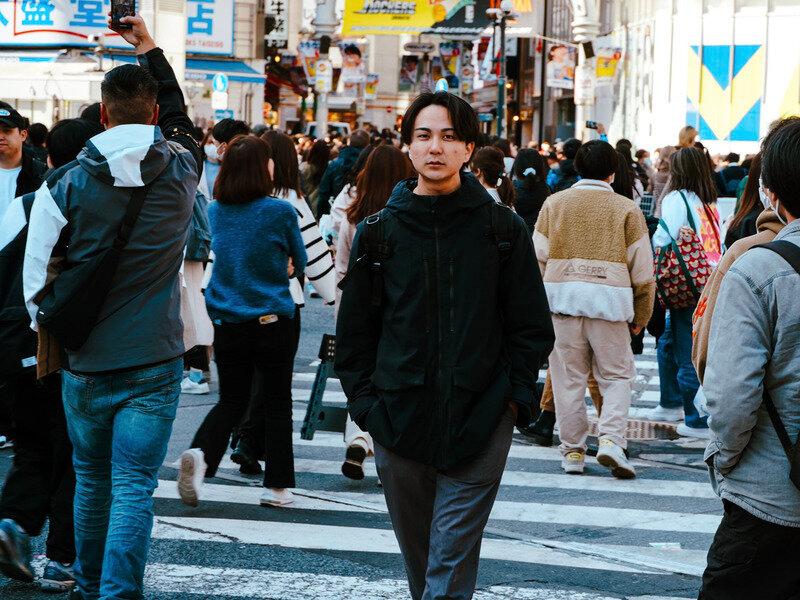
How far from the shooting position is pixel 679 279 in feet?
32.1

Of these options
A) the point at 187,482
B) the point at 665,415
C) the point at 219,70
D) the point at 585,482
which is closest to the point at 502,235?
the point at 187,482

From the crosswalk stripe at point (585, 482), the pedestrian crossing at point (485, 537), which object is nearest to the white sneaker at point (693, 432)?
the pedestrian crossing at point (485, 537)

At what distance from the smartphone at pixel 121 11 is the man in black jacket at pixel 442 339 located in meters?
1.72

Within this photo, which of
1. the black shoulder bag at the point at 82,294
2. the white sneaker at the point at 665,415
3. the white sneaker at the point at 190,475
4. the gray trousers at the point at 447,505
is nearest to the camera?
the gray trousers at the point at 447,505

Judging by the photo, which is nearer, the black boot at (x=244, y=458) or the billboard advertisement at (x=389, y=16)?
the black boot at (x=244, y=458)

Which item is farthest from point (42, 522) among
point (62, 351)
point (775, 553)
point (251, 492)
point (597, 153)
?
point (597, 153)

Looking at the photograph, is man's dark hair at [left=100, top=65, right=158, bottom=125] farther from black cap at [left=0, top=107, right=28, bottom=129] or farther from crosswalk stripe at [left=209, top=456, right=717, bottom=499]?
crosswalk stripe at [left=209, top=456, right=717, bottom=499]

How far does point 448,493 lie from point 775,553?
102 cm

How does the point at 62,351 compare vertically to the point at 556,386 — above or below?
above

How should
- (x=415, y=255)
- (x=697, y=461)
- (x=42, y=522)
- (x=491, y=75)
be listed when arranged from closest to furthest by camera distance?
(x=415, y=255)
(x=42, y=522)
(x=697, y=461)
(x=491, y=75)

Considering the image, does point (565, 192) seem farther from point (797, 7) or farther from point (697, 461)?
point (797, 7)

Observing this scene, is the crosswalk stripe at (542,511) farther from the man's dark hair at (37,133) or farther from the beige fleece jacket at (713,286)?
the man's dark hair at (37,133)

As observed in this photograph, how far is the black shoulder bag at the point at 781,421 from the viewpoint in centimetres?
368

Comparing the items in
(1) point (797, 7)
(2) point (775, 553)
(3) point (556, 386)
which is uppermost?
(1) point (797, 7)
